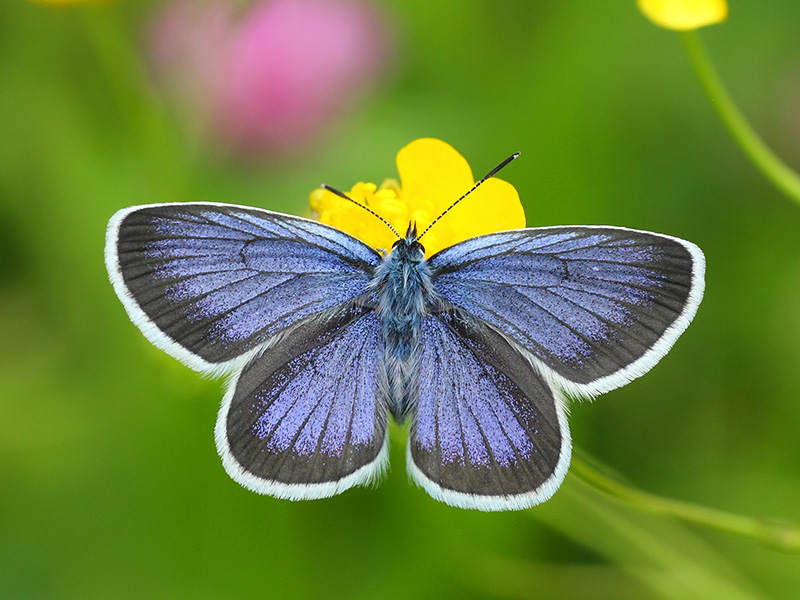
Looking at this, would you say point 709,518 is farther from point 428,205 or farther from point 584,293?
point 428,205

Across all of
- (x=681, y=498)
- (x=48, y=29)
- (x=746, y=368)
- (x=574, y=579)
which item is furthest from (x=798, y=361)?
(x=48, y=29)

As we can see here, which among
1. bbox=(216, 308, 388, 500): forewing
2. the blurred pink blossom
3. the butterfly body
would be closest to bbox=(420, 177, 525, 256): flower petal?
the butterfly body

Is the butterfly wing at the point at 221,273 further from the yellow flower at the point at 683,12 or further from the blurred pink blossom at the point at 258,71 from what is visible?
the blurred pink blossom at the point at 258,71

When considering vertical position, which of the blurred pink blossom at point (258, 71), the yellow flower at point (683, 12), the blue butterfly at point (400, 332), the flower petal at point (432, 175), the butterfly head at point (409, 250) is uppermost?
the blurred pink blossom at point (258, 71)

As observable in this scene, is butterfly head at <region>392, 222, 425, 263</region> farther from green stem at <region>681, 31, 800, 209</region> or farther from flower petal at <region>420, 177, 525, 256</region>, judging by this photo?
green stem at <region>681, 31, 800, 209</region>

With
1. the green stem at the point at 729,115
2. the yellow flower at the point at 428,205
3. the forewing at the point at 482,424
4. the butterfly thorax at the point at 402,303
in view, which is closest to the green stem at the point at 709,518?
the forewing at the point at 482,424
